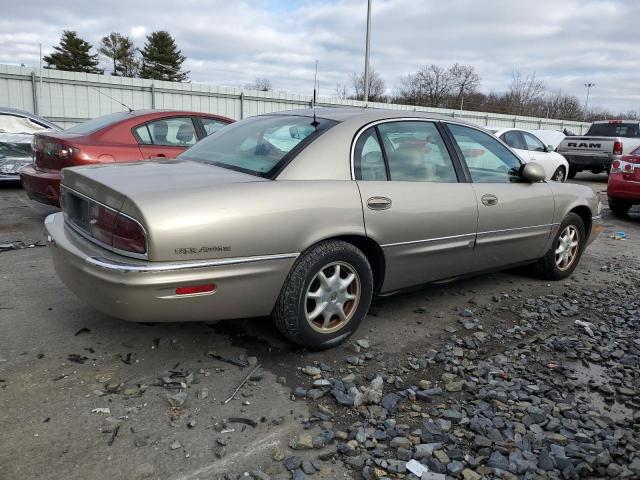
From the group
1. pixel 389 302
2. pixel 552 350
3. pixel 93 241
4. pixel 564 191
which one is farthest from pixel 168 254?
pixel 564 191

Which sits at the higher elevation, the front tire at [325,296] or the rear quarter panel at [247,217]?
the rear quarter panel at [247,217]

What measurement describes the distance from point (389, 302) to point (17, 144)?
6982 millimetres

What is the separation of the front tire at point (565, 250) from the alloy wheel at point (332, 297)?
8.01ft

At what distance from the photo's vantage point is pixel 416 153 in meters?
3.74

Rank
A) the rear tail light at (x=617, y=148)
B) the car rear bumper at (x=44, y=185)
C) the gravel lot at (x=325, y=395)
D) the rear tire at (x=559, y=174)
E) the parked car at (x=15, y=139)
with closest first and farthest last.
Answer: the gravel lot at (x=325, y=395)
the car rear bumper at (x=44, y=185)
the parked car at (x=15, y=139)
the rear tire at (x=559, y=174)
the rear tail light at (x=617, y=148)

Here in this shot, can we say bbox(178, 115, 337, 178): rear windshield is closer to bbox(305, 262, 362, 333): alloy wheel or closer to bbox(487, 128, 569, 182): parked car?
bbox(305, 262, 362, 333): alloy wheel

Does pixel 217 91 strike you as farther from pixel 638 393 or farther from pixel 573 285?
pixel 638 393

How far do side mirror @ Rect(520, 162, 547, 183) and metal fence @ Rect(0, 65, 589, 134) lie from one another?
12.8 m

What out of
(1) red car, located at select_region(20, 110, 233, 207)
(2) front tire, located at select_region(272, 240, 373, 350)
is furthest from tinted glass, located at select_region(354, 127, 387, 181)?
(1) red car, located at select_region(20, 110, 233, 207)

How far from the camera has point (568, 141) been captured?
49.2 ft

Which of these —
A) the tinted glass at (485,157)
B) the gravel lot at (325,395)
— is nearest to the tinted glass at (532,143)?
the tinted glass at (485,157)

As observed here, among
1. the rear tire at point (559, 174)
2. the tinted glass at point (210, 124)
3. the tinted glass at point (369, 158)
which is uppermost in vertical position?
the tinted glass at point (210, 124)

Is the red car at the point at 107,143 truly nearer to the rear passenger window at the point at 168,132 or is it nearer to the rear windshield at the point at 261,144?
the rear passenger window at the point at 168,132

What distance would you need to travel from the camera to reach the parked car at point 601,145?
14000mm
